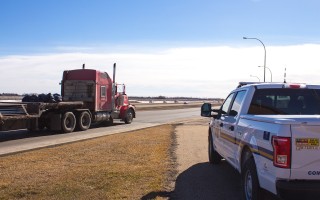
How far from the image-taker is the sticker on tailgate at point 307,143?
212 inches

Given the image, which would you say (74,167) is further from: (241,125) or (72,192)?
(241,125)

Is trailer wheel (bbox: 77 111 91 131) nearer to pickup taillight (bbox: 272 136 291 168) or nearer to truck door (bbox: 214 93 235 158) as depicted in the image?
truck door (bbox: 214 93 235 158)

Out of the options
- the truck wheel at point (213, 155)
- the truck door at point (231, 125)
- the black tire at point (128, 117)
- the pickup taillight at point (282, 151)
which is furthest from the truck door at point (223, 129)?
the black tire at point (128, 117)

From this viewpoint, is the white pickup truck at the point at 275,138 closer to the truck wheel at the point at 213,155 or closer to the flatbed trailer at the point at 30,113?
the truck wheel at the point at 213,155

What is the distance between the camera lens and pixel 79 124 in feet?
76.9

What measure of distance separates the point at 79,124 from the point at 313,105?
17605mm

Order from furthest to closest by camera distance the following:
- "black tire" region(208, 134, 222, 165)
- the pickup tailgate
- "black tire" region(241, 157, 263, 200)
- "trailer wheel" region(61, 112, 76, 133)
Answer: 1. "trailer wheel" region(61, 112, 76, 133)
2. "black tire" region(208, 134, 222, 165)
3. "black tire" region(241, 157, 263, 200)
4. the pickup tailgate

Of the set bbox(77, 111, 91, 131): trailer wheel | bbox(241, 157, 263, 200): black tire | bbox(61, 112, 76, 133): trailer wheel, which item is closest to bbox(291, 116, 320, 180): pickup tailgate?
bbox(241, 157, 263, 200): black tire

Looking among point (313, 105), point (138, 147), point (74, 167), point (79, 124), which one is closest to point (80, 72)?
point (79, 124)

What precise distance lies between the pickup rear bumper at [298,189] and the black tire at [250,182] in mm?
734

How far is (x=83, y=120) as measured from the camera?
79.0 feet

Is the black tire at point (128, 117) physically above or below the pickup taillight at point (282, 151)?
below

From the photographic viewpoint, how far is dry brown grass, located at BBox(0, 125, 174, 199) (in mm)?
7785

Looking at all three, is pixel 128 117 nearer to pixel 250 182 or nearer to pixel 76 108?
pixel 76 108
